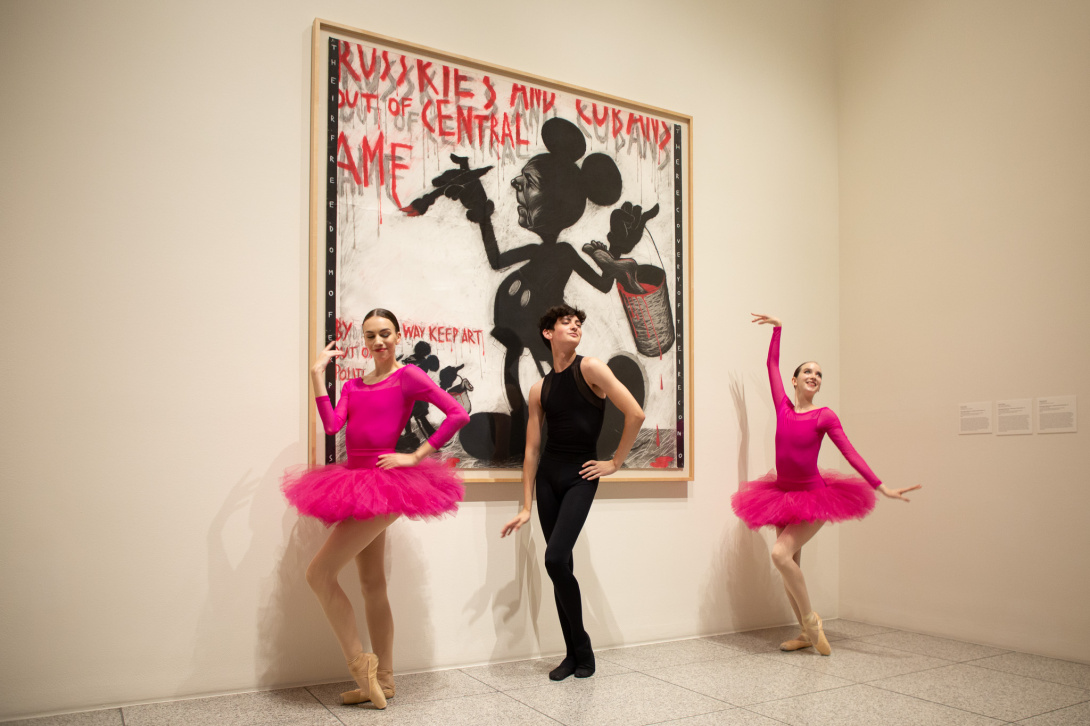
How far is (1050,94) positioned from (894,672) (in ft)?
10.8

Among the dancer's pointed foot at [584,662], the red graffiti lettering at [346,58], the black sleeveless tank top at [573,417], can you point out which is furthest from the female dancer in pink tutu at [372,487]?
the red graffiti lettering at [346,58]

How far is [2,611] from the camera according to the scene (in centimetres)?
317

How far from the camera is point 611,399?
3.95m

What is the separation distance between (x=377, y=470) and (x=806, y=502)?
7.72ft

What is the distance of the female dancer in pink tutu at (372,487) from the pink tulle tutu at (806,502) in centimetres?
181

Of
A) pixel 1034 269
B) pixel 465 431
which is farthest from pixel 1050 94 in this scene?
pixel 465 431

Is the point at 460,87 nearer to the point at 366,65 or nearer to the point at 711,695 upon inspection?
the point at 366,65

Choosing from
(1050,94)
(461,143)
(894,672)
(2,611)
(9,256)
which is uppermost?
(1050,94)

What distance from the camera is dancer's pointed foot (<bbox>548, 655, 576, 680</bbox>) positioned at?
3768 mm

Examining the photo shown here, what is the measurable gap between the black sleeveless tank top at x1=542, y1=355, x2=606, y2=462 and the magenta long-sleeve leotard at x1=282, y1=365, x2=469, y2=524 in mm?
644

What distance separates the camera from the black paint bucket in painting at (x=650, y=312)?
4738mm

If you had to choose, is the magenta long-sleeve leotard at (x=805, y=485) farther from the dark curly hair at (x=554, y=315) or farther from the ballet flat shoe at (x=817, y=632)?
the dark curly hair at (x=554, y=315)

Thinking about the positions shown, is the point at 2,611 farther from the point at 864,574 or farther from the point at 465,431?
the point at 864,574

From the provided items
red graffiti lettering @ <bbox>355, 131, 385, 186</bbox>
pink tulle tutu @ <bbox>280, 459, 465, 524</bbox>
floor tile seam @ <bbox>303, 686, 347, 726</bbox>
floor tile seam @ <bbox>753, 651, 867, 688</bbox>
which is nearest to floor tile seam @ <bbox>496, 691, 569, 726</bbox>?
floor tile seam @ <bbox>303, 686, 347, 726</bbox>
